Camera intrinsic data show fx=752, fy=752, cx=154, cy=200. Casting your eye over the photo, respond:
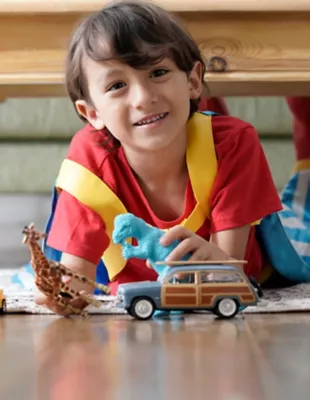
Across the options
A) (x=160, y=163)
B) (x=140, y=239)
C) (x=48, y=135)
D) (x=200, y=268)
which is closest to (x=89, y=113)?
(x=160, y=163)

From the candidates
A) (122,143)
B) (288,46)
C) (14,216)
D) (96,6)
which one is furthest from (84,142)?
(14,216)

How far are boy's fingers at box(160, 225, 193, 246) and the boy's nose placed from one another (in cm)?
18

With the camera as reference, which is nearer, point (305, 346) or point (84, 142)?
point (305, 346)

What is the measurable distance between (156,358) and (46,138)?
2059 mm

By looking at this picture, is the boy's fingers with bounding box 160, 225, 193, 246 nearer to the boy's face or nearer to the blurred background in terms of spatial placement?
the boy's face

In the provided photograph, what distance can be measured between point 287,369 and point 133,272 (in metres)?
0.68

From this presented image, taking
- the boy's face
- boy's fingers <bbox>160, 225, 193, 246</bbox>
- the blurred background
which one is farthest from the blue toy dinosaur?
the blurred background

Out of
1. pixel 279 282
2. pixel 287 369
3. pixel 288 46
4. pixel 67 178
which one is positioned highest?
pixel 288 46

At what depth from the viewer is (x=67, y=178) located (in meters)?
1.19

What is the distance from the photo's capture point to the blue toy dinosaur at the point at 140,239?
968 millimetres

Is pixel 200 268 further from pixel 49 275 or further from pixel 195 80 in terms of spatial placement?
pixel 195 80

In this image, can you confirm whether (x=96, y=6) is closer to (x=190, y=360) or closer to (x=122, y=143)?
(x=122, y=143)

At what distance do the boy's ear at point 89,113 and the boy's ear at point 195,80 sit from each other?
149 mm

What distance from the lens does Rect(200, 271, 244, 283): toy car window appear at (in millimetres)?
899
